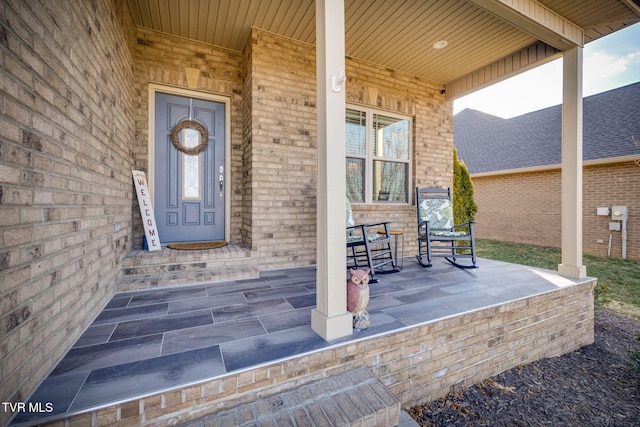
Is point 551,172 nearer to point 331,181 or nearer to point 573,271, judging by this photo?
point 573,271

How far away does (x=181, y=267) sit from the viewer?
289 centimetres

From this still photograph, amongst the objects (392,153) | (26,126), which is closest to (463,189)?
(392,153)

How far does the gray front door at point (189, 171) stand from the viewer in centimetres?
342

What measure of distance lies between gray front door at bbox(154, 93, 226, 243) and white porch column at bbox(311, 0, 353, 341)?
7.58 ft


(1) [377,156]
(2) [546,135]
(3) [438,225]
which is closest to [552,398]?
(3) [438,225]

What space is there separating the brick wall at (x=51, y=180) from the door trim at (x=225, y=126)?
3.47ft

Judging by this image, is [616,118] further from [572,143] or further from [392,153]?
[392,153]

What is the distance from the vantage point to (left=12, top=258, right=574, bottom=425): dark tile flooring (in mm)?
1238

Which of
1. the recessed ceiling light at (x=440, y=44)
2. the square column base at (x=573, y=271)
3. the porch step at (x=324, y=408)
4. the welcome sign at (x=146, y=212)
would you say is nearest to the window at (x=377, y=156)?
the recessed ceiling light at (x=440, y=44)

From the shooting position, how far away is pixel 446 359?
6.50 feet

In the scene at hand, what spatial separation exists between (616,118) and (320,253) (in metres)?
10.2

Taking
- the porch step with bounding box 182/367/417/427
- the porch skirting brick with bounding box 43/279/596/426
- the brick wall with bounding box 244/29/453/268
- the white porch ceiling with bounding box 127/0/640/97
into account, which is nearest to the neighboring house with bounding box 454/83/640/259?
the white porch ceiling with bounding box 127/0/640/97

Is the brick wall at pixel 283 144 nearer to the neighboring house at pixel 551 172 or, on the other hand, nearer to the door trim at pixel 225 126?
the door trim at pixel 225 126

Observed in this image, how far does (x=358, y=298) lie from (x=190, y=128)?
298 cm
